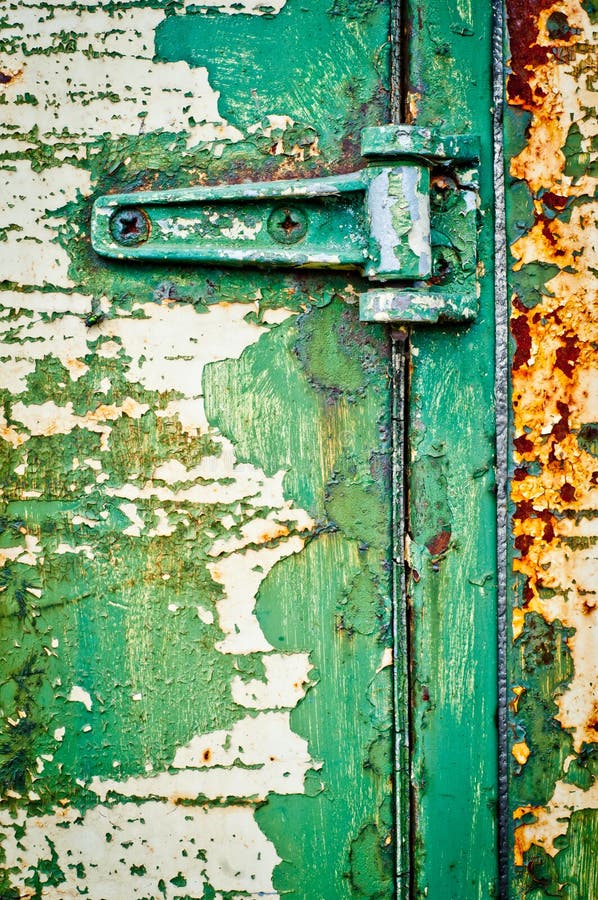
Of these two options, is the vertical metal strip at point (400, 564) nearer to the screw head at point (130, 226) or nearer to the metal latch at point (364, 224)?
the metal latch at point (364, 224)

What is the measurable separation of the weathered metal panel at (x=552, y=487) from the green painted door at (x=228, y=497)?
0.12 feet

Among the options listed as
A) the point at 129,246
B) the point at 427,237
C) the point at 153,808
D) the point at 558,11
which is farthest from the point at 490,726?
the point at 558,11

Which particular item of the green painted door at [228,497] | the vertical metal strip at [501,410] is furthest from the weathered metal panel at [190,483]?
the vertical metal strip at [501,410]

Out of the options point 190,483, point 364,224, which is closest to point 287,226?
point 364,224

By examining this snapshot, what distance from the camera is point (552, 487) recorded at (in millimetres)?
699

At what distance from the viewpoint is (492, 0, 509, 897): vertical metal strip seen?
692 mm

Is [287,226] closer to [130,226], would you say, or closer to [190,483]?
[130,226]

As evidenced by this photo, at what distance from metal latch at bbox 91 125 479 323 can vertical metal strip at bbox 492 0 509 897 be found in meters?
0.03

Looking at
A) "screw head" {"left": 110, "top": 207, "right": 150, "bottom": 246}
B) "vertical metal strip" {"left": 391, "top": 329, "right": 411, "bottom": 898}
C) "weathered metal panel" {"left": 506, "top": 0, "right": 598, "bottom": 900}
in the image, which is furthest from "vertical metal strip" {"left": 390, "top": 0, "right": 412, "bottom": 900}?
"screw head" {"left": 110, "top": 207, "right": 150, "bottom": 246}

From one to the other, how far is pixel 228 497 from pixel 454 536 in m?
0.22

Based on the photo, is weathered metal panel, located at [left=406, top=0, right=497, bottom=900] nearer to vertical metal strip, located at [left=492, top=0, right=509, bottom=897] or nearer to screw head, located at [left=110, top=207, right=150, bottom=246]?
vertical metal strip, located at [left=492, top=0, right=509, bottom=897]

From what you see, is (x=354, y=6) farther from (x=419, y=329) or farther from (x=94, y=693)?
(x=94, y=693)

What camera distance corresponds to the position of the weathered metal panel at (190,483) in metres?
0.71

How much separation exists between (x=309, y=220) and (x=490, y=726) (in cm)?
51
